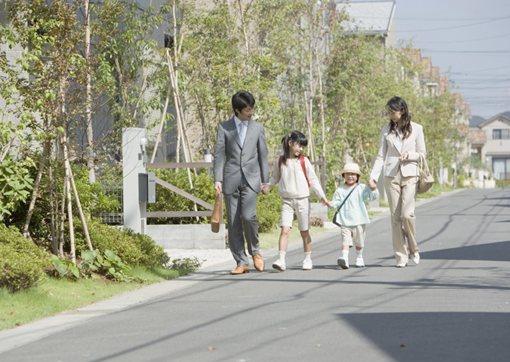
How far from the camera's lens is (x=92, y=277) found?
12.1 metres

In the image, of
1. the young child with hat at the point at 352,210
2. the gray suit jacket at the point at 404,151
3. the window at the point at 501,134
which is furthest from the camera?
the window at the point at 501,134

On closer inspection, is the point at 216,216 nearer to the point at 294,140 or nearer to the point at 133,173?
the point at 294,140

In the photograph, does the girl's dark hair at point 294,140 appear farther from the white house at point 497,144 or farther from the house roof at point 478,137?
the white house at point 497,144

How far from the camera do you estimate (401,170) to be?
44.2 ft

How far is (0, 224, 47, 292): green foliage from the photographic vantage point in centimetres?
1028

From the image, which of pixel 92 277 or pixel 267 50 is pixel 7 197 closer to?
pixel 92 277

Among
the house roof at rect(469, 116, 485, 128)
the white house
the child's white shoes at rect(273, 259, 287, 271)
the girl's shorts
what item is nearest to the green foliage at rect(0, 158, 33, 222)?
the child's white shoes at rect(273, 259, 287, 271)

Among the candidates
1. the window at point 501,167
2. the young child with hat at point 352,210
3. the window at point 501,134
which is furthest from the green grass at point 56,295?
the window at point 501,134

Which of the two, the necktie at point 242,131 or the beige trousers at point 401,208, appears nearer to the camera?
the necktie at point 242,131

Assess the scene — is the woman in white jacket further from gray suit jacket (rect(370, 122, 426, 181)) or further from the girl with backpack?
the girl with backpack

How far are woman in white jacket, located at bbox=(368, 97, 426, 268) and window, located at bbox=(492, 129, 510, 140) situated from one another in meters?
130

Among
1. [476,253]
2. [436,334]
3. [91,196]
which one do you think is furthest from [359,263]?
[436,334]

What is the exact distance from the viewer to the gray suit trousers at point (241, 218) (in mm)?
13086

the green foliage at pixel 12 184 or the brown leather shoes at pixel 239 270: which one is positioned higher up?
the green foliage at pixel 12 184
